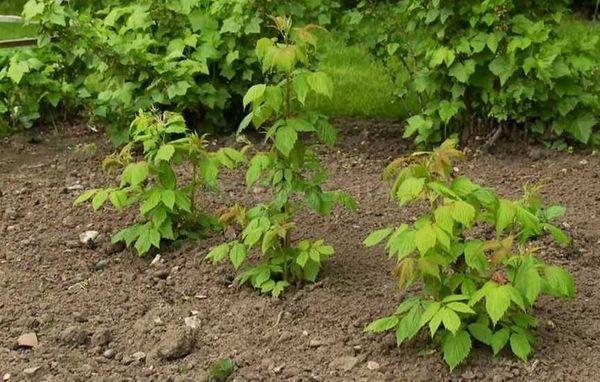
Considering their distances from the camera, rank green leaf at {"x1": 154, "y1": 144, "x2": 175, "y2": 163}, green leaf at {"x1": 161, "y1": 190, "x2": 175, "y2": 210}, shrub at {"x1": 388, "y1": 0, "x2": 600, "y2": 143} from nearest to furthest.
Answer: green leaf at {"x1": 154, "y1": 144, "x2": 175, "y2": 163}
green leaf at {"x1": 161, "y1": 190, "x2": 175, "y2": 210}
shrub at {"x1": 388, "y1": 0, "x2": 600, "y2": 143}

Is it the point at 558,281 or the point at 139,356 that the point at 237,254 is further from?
the point at 558,281

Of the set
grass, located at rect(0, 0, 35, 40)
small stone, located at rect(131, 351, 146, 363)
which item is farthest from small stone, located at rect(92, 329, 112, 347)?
grass, located at rect(0, 0, 35, 40)

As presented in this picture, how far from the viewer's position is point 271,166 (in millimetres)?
4148

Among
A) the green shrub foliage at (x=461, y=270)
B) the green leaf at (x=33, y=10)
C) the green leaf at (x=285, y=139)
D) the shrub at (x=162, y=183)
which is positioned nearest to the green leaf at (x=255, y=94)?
the green leaf at (x=285, y=139)

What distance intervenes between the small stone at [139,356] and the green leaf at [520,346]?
4.50ft

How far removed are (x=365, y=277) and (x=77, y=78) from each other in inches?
129

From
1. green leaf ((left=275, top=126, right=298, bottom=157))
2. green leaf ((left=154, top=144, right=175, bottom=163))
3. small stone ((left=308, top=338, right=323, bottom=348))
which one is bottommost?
small stone ((left=308, top=338, right=323, bottom=348))

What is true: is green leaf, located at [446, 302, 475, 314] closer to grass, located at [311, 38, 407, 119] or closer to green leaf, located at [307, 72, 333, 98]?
green leaf, located at [307, 72, 333, 98]

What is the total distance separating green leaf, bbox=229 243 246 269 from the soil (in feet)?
0.62

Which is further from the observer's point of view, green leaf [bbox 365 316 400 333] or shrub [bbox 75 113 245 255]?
shrub [bbox 75 113 245 255]

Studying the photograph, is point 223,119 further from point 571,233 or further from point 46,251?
point 571,233

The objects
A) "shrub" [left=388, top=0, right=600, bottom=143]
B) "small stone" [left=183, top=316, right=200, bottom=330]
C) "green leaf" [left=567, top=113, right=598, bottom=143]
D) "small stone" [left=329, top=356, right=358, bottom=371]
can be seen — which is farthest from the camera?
"green leaf" [left=567, top=113, right=598, bottom=143]

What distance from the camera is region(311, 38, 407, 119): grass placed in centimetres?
712

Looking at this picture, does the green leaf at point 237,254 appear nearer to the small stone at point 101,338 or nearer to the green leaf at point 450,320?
the small stone at point 101,338
